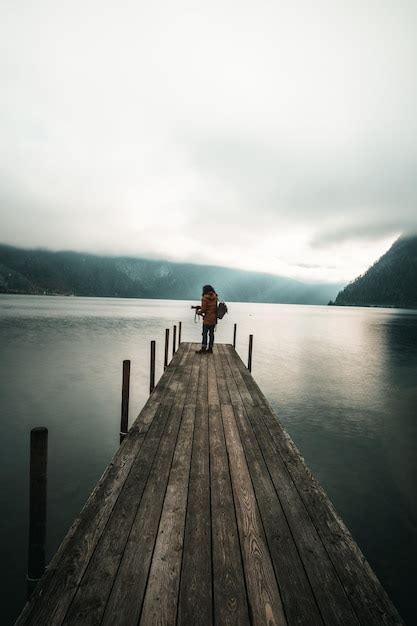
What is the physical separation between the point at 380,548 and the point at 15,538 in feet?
21.1

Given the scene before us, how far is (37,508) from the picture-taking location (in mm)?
3404

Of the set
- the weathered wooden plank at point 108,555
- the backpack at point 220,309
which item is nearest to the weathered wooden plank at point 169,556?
the weathered wooden plank at point 108,555

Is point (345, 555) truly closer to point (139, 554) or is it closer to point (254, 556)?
point (254, 556)

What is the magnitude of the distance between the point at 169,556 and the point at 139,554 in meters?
0.29

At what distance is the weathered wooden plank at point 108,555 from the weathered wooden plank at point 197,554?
0.62m

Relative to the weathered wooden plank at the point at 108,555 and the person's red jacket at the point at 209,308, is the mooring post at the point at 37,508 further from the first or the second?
the person's red jacket at the point at 209,308

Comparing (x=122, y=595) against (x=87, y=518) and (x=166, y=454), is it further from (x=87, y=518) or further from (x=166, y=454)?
(x=166, y=454)

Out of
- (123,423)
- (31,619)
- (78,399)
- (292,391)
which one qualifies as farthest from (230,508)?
(292,391)

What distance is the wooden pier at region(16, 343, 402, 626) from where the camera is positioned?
250 cm

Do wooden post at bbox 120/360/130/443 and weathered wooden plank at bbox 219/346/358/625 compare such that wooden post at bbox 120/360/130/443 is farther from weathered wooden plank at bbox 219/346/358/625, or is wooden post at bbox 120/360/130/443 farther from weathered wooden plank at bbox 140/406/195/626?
weathered wooden plank at bbox 219/346/358/625

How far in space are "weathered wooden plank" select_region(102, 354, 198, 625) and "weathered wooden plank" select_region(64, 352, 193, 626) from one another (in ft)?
0.20

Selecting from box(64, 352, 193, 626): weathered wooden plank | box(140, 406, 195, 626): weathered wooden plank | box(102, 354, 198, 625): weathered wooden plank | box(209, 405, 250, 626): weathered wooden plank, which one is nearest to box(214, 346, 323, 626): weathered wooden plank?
box(209, 405, 250, 626): weathered wooden plank

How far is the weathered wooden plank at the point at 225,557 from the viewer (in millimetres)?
2494

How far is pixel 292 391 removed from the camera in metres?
16.5
